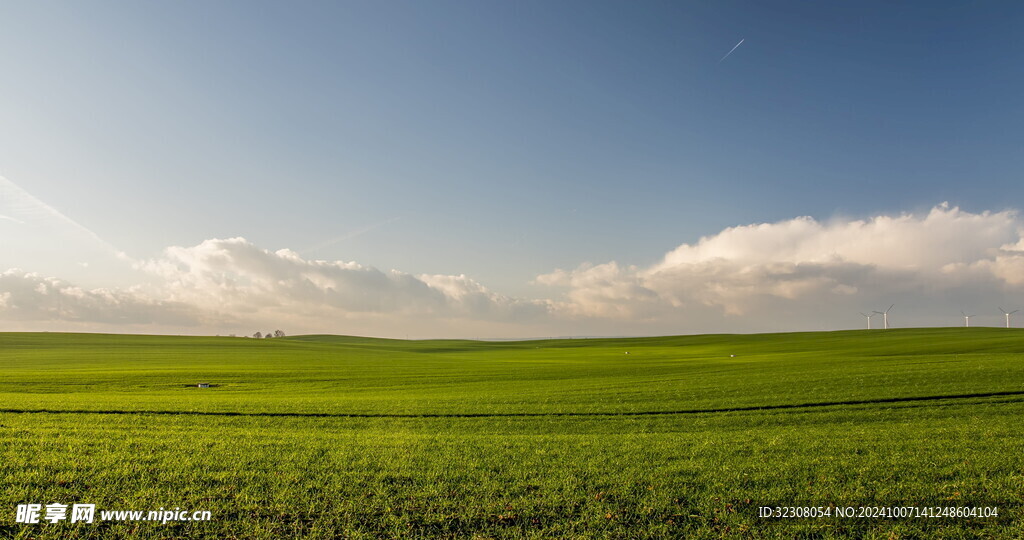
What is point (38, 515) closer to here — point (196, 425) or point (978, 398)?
point (196, 425)

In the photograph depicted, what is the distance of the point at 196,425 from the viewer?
14859 mm

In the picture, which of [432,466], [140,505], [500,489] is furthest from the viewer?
[432,466]

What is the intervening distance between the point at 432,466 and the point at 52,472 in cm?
697

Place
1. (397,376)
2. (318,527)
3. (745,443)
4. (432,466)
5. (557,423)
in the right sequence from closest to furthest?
(318,527) < (432,466) < (745,443) < (557,423) < (397,376)

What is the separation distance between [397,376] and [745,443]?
26.3 m

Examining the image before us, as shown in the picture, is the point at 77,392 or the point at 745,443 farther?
the point at 77,392

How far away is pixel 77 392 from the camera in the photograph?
82.7 ft

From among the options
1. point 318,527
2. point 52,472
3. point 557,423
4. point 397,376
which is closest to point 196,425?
point 52,472

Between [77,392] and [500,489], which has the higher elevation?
[500,489]

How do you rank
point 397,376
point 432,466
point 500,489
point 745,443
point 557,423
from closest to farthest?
1. point 500,489
2. point 432,466
3. point 745,443
4. point 557,423
5. point 397,376

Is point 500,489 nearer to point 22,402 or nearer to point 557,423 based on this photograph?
point 557,423

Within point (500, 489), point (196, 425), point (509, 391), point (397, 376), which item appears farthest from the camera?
point (397, 376)

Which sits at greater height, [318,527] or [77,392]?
[318,527]

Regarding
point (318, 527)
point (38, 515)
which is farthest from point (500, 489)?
point (38, 515)
